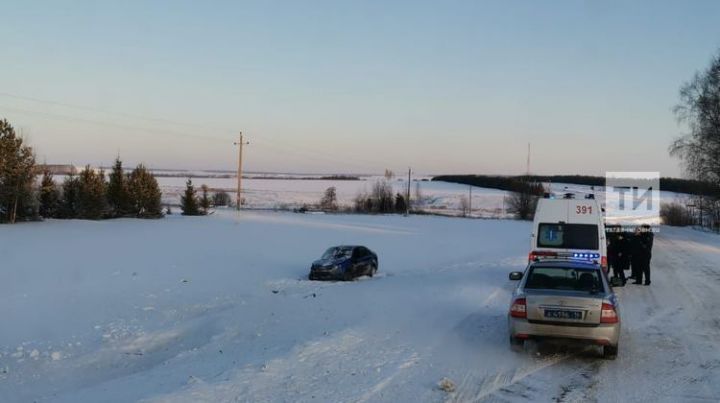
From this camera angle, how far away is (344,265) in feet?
73.6

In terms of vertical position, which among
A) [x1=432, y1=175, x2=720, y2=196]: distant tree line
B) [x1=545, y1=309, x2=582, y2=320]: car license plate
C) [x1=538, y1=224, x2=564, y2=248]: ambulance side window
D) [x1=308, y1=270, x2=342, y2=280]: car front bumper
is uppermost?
[x1=432, y1=175, x2=720, y2=196]: distant tree line

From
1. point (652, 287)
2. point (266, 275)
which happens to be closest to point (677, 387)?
point (652, 287)

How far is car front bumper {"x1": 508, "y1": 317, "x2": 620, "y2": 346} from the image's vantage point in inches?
332

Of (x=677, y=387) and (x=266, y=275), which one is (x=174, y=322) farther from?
(x=677, y=387)

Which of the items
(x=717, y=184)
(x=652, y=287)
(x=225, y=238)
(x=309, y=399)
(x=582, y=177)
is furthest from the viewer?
(x=582, y=177)

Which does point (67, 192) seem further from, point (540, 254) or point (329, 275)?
point (540, 254)

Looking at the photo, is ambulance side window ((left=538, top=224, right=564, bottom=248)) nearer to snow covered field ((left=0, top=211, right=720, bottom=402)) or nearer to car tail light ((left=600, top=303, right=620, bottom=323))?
snow covered field ((left=0, top=211, right=720, bottom=402))

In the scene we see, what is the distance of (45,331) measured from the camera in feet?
44.9

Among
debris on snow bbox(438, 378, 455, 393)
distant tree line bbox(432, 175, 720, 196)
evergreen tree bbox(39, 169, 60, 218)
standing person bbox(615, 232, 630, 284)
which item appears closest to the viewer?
debris on snow bbox(438, 378, 455, 393)

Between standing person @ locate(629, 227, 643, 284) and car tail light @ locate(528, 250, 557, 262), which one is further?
standing person @ locate(629, 227, 643, 284)

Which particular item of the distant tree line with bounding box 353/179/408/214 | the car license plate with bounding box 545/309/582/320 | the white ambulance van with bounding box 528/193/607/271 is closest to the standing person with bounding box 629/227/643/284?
the white ambulance van with bounding box 528/193/607/271

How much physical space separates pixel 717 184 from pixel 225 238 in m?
37.9

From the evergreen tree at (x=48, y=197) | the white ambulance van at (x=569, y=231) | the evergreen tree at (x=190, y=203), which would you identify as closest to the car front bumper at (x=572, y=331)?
the white ambulance van at (x=569, y=231)

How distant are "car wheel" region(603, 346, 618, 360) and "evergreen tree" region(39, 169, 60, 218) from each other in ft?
142
